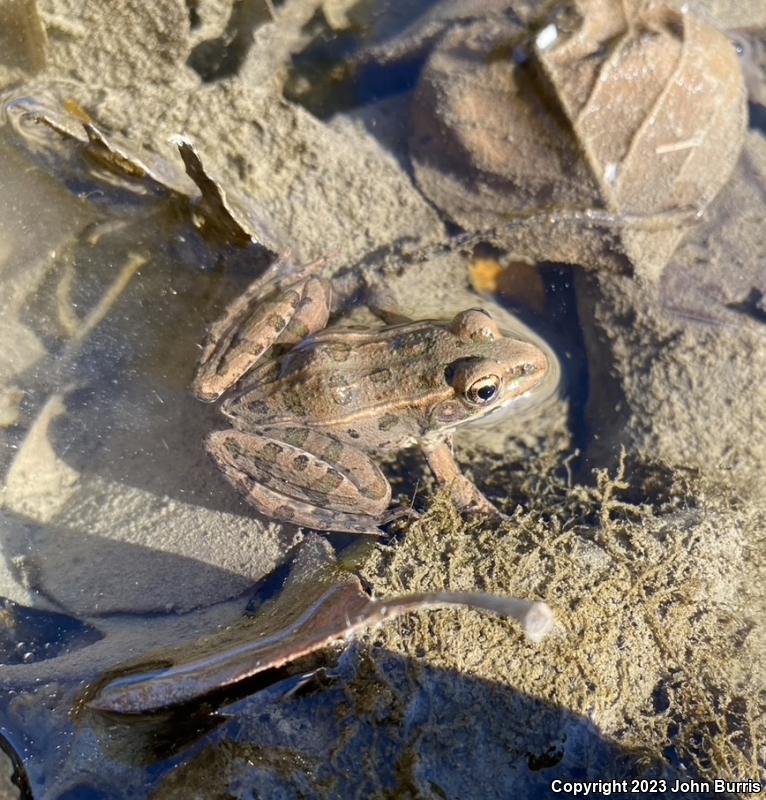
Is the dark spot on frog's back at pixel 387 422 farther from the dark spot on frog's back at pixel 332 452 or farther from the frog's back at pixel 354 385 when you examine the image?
the dark spot on frog's back at pixel 332 452

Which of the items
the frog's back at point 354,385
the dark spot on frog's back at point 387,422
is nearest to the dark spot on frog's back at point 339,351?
the frog's back at point 354,385

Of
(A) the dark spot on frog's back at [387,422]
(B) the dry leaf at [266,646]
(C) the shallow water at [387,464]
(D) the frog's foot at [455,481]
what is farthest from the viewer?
(A) the dark spot on frog's back at [387,422]

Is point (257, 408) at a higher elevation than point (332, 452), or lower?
higher

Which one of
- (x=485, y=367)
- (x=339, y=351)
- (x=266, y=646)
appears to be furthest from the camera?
(x=339, y=351)

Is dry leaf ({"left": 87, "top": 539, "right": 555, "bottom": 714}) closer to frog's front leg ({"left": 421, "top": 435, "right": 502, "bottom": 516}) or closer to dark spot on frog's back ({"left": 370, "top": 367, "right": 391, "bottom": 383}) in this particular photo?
frog's front leg ({"left": 421, "top": 435, "right": 502, "bottom": 516})

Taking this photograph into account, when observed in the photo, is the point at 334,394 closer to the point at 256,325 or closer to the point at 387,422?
the point at 387,422

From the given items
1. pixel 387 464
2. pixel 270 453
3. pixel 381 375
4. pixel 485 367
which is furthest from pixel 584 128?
pixel 270 453

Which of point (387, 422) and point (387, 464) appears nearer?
point (387, 422)
